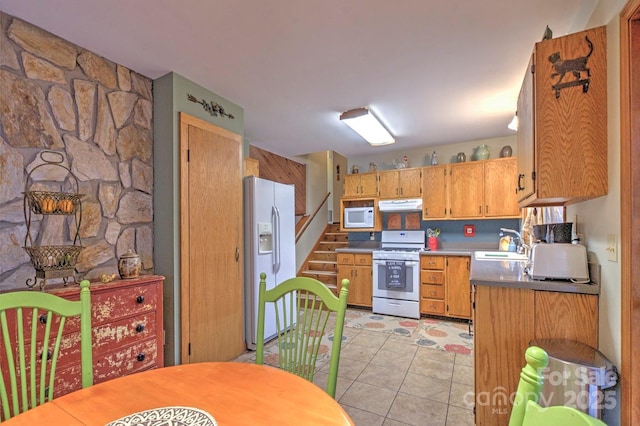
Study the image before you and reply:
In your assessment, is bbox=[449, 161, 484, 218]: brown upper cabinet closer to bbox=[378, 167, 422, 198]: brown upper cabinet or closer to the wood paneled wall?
bbox=[378, 167, 422, 198]: brown upper cabinet

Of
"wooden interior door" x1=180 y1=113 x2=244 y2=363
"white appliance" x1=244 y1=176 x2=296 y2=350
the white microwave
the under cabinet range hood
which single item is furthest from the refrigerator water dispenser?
A: the under cabinet range hood

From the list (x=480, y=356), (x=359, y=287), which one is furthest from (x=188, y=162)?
(x=359, y=287)

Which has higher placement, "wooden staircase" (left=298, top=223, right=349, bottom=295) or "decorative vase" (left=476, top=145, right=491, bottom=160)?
"decorative vase" (left=476, top=145, right=491, bottom=160)

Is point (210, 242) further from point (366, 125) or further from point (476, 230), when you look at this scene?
point (476, 230)

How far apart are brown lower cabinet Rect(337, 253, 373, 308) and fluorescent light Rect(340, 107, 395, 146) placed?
1.68 meters

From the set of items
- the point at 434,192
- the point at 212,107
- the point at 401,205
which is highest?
the point at 212,107

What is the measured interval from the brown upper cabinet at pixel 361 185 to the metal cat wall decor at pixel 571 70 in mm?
3255

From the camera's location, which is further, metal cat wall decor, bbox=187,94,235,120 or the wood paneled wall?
the wood paneled wall

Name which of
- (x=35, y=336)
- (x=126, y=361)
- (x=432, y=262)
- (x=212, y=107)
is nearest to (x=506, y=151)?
(x=432, y=262)

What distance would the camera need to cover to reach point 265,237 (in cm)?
336

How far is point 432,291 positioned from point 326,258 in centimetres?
221

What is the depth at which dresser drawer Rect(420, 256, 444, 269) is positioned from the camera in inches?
157

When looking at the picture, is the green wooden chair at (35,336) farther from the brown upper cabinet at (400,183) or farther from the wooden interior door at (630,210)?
the brown upper cabinet at (400,183)

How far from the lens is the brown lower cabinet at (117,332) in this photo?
1.69 m
